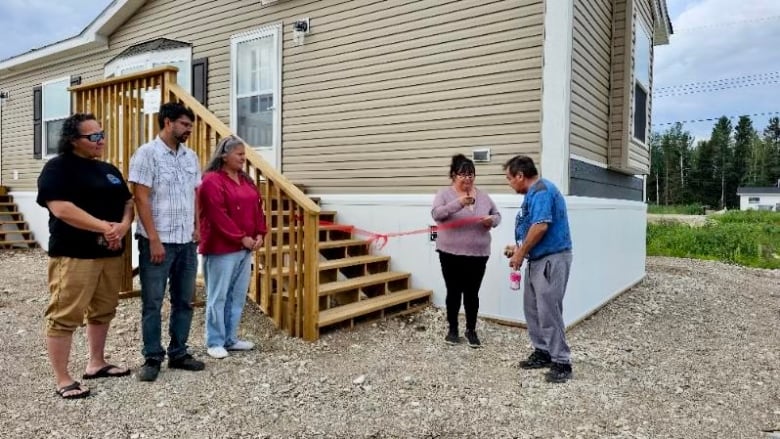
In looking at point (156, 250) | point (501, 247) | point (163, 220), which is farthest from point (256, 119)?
point (156, 250)

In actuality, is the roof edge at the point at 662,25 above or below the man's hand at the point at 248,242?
above

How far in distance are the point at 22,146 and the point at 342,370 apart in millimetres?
9830

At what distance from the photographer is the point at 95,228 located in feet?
9.33

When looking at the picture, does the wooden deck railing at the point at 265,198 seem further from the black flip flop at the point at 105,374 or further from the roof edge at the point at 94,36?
the roof edge at the point at 94,36

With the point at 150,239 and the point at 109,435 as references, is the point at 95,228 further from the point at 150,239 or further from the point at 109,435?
the point at 109,435

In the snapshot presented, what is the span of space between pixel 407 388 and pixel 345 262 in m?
2.00

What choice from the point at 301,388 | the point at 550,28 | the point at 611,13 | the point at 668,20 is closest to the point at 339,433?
the point at 301,388

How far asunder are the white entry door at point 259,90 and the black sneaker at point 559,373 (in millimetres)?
4358

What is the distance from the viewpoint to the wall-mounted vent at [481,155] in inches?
205

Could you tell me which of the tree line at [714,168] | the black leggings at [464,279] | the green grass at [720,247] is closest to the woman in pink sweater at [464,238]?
the black leggings at [464,279]

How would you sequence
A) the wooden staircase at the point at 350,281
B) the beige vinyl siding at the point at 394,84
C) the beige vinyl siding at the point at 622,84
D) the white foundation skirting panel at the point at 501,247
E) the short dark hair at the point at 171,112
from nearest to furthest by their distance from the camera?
the short dark hair at the point at 171,112
the wooden staircase at the point at 350,281
the white foundation skirting panel at the point at 501,247
the beige vinyl siding at the point at 394,84
the beige vinyl siding at the point at 622,84

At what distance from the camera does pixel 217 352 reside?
12.1ft

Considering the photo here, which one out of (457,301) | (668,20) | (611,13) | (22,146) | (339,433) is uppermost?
(668,20)

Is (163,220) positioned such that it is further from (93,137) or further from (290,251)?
(290,251)
